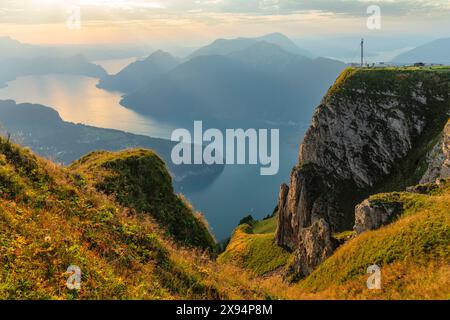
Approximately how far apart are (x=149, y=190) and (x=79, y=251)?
19.7m

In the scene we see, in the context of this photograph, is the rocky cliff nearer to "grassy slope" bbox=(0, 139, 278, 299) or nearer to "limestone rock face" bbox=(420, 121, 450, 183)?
"limestone rock face" bbox=(420, 121, 450, 183)

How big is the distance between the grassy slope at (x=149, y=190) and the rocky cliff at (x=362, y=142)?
55.8 metres

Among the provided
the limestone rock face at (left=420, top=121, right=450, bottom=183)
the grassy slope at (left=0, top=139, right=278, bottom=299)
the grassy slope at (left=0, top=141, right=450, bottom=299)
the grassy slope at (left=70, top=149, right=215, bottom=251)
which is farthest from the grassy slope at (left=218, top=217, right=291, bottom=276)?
the grassy slope at (left=0, top=139, right=278, bottom=299)

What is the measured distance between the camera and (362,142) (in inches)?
3851

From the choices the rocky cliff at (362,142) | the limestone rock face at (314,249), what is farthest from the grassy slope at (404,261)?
the rocky cliff at (362,142)

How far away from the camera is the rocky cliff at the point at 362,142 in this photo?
89625 mm

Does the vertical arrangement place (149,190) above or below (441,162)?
above

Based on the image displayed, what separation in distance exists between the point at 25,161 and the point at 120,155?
608 inches

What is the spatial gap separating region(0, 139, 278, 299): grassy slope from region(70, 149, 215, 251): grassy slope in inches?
295

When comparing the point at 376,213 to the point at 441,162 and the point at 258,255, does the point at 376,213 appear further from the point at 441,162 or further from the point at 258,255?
the point at 258,255

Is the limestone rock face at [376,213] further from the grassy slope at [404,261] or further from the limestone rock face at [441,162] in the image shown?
the limestone rock face at [441,162]

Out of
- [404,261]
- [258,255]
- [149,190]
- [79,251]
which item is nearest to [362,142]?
[258,255]

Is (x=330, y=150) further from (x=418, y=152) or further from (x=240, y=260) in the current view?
(x=240, y=260)
